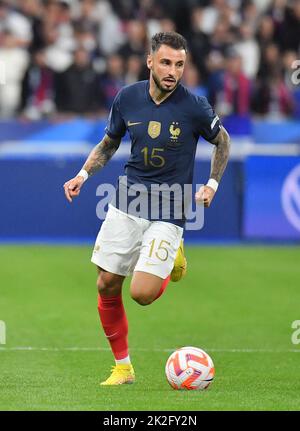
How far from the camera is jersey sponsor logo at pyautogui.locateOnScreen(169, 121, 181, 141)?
27.6 feet

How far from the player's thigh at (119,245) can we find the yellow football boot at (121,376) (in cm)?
71

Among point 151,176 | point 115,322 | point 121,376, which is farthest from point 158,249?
point 121,376

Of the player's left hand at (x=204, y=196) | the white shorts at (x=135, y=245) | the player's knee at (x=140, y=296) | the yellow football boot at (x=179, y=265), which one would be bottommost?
Result: the player's knee at (x=140, y=296)

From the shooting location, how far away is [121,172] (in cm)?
1794

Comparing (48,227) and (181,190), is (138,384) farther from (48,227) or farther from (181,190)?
(48,227)

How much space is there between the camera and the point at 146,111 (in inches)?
334

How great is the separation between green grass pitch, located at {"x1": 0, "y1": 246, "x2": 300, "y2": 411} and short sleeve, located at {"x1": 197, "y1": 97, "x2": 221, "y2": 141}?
189 centimetres

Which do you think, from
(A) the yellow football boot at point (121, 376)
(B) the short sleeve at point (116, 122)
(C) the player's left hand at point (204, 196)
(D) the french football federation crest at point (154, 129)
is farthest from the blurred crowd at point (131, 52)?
(C) the player's left hand at point (204, 196)

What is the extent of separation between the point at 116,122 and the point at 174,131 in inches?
20.8

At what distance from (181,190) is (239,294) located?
5336mm

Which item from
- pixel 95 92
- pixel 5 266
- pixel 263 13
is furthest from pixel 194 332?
pixel 263 13

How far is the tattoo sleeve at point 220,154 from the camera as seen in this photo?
8523mm

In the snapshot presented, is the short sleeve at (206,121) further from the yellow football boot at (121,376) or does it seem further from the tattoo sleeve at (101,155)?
the yellow football boot at (121,376)

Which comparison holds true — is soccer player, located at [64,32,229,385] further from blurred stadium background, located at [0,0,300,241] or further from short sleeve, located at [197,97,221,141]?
blurred stadium background, located at [0,0,300,241]
